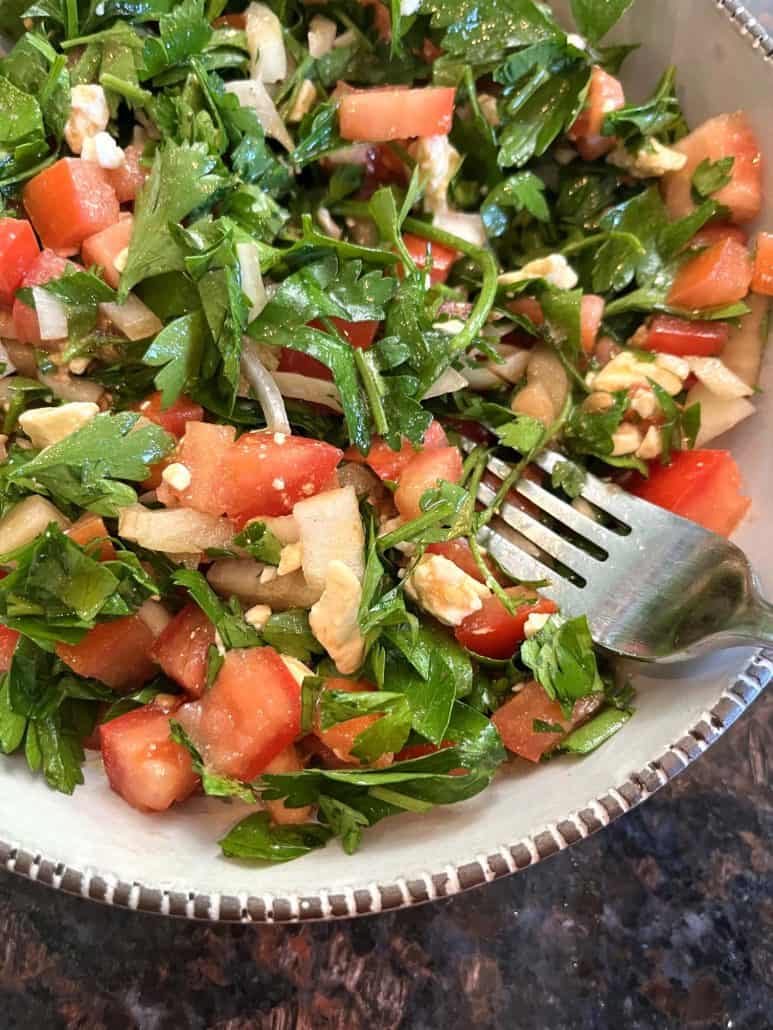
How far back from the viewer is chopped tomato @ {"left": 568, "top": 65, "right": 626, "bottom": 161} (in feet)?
7.11

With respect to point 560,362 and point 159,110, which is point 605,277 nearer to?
point 560,362

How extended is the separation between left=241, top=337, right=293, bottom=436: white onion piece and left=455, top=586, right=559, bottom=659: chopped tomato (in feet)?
1.90

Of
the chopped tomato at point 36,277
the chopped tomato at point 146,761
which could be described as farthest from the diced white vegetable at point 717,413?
the chopped tomato at point 36,277

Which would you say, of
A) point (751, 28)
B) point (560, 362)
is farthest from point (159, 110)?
point (751, 28)

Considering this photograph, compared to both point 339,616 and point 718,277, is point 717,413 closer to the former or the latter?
point 718,277

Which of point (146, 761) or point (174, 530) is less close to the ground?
point (174, 530)

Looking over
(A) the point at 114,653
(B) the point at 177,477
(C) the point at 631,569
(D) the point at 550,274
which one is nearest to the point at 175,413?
(B) the point at 177,477

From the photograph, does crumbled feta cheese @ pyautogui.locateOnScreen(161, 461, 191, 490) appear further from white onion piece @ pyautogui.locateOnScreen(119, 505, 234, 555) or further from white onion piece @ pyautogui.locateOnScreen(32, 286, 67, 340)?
white onion piece @ pyautogui.locateOnScreen(32, 286, 67, 340)

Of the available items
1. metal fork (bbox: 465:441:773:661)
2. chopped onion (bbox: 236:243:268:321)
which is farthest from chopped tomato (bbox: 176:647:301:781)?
chopped onion (bbox: 236:243:268:321)

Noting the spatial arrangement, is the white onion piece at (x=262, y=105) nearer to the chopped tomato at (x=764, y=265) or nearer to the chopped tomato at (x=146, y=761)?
the chopped tomato at (x=764, y=265)

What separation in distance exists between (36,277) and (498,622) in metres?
1.28

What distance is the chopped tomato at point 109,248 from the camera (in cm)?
196

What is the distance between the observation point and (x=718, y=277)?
6.81 ft

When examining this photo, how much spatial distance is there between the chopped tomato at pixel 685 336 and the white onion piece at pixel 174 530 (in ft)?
3.79
